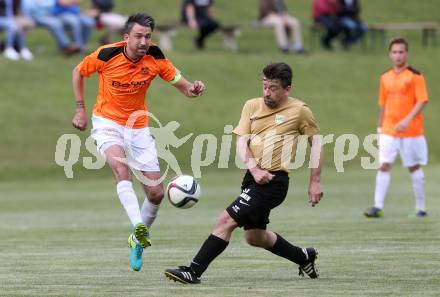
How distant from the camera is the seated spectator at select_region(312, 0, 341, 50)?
3450 centimetres

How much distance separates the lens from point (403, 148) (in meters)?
16.0

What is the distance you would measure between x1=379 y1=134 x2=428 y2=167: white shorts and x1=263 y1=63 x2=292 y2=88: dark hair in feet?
21.8

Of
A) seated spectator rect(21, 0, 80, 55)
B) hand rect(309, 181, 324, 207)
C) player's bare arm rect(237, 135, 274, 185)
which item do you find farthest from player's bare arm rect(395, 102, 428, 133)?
seated spectator rect(21, 0, 80, 55)

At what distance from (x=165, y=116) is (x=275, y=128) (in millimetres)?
20010

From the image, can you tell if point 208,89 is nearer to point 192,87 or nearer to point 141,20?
point 192,87

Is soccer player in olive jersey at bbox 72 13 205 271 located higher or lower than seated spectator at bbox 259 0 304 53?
higher

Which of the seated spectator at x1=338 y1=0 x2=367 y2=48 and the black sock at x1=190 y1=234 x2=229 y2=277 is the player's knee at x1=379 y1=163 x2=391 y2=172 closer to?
the black sock at x1=190 y1=234 x2=229 y2=277

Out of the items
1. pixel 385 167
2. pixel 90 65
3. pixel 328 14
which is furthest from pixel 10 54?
pixel 90 65

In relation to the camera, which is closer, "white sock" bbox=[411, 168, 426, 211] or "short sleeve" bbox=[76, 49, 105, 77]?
"short sleeve" bbox=[76, 49, 105, 77]

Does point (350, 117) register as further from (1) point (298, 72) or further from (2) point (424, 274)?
(2) point (424, 274)

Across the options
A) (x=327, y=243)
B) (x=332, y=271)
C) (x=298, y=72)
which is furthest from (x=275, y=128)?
(x=298, y=72)

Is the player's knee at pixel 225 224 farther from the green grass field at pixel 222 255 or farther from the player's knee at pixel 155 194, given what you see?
the player's knee at pixel 155 194

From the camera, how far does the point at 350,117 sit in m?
32.0

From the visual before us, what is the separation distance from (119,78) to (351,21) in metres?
24.7
